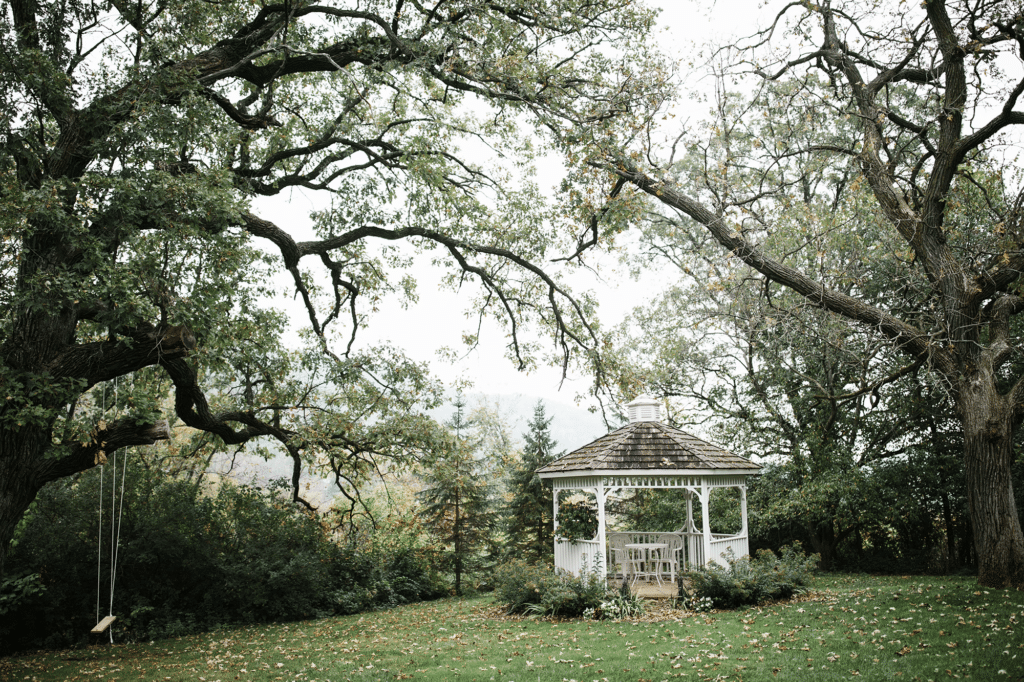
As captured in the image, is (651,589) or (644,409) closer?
(651,589)

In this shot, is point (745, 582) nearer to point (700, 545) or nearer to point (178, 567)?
point (700, 545)

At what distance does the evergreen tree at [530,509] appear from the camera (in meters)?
15.7

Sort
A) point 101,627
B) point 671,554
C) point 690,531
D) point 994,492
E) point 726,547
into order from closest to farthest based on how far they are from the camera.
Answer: point 101,627, point 994,492, point 671,554, point 726,547, point 690,531

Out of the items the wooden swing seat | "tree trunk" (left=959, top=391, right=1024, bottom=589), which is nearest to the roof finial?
"tree trunk" (left=959, top=391, right=1024, bottom=589)

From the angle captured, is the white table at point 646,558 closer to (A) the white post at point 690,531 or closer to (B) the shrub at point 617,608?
(A) the white post at point 690,531

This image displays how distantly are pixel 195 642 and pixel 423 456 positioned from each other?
4679 mm

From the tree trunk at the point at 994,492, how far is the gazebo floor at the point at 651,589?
4.46 m

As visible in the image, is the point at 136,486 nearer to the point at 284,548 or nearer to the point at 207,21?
the point at 284,548

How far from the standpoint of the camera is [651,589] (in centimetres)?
1188

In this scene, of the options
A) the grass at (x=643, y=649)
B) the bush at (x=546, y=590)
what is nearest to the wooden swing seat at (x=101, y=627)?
the grass at (x=643, y=649)

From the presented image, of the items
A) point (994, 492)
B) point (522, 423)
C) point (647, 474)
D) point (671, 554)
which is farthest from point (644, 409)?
point (522, 423)

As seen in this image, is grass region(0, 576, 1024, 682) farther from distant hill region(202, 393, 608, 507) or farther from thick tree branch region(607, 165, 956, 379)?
distant hill region(202, 393, 608, 507)

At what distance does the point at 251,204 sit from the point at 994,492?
11108 mm

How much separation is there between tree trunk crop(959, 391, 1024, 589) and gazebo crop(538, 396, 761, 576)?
3651 millimetres
